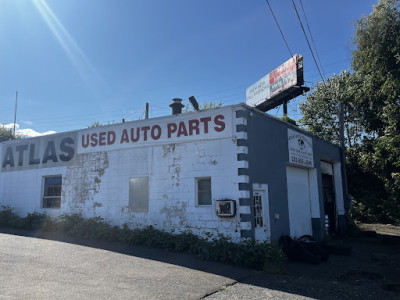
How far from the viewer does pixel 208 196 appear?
34.0 ft

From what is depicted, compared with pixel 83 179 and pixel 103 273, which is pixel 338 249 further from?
pixel 83 179

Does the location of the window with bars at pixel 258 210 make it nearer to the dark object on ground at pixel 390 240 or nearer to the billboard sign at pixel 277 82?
the dark object on ground at pixel 390 240

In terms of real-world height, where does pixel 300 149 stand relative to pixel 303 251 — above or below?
above

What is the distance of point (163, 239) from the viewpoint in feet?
33.2

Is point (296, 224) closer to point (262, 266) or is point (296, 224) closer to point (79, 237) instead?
point (262, 266)

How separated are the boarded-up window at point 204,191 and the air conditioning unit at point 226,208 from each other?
0.60 meters

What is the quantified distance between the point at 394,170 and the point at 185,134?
1515 centimetres

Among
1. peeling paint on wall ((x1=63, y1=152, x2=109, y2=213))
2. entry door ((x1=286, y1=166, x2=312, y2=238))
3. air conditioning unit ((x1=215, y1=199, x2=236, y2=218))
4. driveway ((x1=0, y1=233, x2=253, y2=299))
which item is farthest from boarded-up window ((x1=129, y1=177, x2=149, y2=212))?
entry door ((x1=286, y1=166, x2=312, y2=238))

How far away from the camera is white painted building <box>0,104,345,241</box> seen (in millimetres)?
10055

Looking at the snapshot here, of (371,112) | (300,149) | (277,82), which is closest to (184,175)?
(300,149)

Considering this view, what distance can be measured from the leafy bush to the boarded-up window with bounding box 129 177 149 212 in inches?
30.5

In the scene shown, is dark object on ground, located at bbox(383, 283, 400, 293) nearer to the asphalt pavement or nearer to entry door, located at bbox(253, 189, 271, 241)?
the asphalt pavement

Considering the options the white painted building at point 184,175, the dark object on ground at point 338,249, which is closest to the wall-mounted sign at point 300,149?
the white painted building at point 184,175

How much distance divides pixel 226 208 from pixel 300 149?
5404 millimetres
